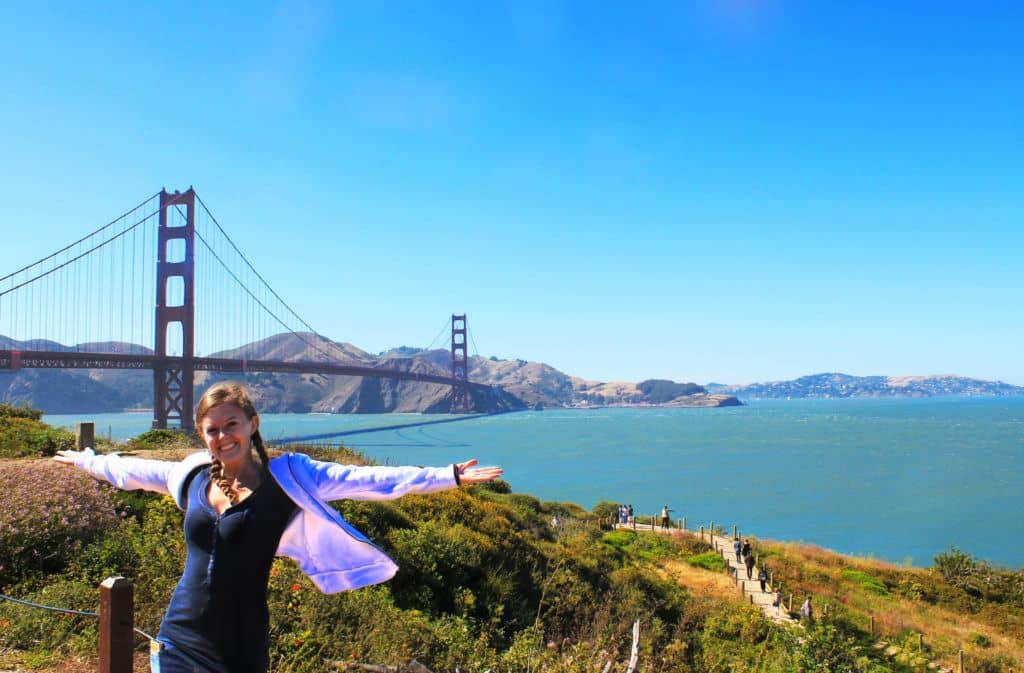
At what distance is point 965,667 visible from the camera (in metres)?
11.4

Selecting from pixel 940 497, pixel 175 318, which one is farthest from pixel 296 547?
pixel 940 497

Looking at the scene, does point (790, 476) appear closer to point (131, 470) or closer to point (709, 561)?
point (709, 561)

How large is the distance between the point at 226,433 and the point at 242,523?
285 millimetres

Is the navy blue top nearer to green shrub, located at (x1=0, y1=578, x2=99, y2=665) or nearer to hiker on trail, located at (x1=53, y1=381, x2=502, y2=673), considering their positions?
hiker on trail, located at (x1=53, y1=381, x2=502, y2=673)

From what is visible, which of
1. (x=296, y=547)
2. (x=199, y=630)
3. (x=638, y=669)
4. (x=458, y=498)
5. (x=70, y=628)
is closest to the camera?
(x=199, y=630)

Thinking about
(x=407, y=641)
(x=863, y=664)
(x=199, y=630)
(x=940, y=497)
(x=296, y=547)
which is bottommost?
(x=940, y=497)

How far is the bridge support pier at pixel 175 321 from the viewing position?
111 feet

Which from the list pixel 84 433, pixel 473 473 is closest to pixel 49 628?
pixel 84 433

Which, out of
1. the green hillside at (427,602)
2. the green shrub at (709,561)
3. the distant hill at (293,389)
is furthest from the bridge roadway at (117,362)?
the distant hill at (293,389)

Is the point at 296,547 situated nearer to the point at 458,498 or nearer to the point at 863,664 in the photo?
the point at 863,664

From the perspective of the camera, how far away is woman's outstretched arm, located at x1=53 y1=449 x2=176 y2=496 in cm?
253

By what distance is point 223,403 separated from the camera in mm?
2326

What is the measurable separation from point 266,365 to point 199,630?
40.5 m

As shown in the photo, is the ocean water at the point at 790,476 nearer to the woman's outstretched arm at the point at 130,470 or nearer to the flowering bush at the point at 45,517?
the flowering bush at the point at 45,517
